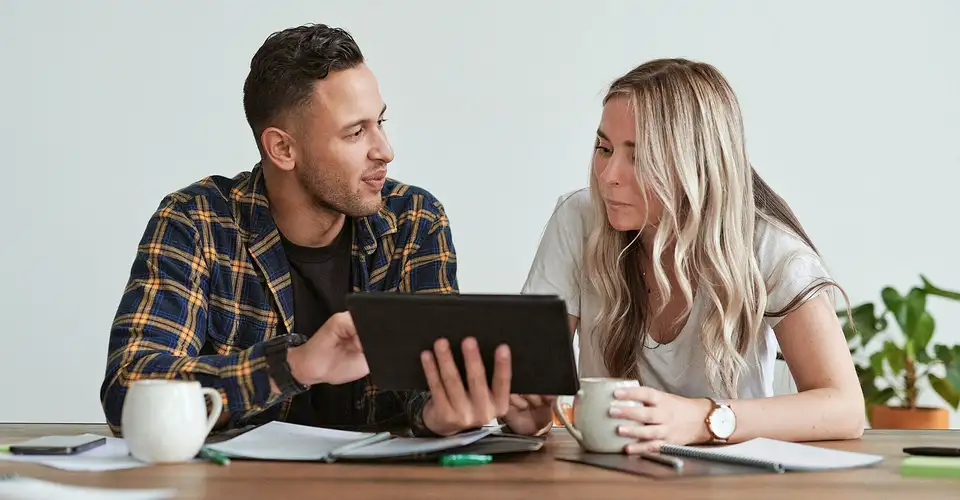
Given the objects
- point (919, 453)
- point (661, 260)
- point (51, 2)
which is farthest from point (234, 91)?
point (919, 453)

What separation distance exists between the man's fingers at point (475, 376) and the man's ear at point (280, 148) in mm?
820

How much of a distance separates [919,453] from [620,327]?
628mm

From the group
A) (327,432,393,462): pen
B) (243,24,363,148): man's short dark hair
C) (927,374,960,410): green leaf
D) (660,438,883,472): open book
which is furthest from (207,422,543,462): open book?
(927,374,960,410): green leaf

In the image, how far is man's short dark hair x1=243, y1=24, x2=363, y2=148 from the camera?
198 cm

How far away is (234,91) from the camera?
354 centimetres

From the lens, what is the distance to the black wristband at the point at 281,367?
1.55 metres

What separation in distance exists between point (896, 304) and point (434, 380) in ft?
8.11

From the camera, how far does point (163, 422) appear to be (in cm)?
126

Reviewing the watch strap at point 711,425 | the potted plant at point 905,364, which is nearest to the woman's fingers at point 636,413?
the watch strap at point 711,425

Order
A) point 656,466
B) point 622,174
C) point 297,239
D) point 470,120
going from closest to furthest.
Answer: point 656,466 → point 622,174 → point 297,239 → point 470,120

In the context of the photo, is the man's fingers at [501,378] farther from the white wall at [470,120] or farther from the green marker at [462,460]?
the white wall at [470,120]

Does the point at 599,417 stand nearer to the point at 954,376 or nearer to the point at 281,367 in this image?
the point at 281,367

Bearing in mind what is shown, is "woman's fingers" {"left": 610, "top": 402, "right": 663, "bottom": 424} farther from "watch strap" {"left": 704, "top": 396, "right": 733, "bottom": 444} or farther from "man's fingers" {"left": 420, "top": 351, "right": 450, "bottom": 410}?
"man's fingers" {"left": 420, "top": 351, "right": 450, "bottom": 410}

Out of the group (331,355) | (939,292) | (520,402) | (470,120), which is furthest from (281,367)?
(939,292)
